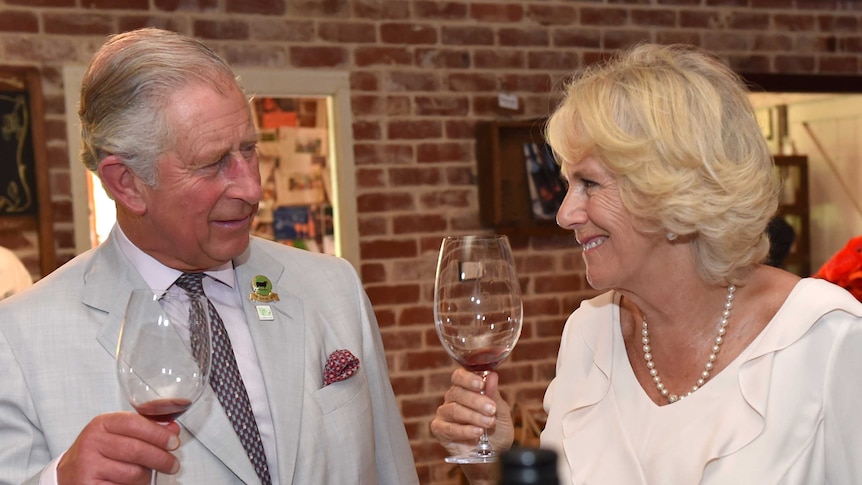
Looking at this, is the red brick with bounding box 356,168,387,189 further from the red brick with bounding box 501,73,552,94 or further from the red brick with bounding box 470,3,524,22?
the red brick with bounding box 470,3,524,22

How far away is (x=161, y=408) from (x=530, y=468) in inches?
30.6

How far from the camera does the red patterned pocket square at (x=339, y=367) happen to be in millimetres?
1888

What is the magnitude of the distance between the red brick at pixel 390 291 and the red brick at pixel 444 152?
1.43 feet

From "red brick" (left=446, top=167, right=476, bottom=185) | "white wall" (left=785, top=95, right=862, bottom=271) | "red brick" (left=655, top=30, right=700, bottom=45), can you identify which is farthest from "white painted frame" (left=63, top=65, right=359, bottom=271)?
"white wall" (left=785, top=95, right=862, bottom=271)

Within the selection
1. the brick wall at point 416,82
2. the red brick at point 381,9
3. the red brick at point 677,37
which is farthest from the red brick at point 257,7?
the red brick at point 677,37

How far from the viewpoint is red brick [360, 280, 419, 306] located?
430cm

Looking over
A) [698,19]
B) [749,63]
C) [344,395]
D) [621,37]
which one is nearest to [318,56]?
[621,37]

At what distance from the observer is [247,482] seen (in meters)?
1.71

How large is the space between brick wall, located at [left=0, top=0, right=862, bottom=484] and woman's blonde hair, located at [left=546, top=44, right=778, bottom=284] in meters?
2.18

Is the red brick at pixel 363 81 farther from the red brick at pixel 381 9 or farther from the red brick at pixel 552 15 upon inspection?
the red brick at pixel 552 15

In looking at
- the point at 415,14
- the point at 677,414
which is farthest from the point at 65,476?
the point at 415,14

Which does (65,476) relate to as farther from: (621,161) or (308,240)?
(308,240)

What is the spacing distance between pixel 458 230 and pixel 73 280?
2.78 m

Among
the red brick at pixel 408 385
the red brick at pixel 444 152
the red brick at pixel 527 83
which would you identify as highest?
the red brick at pixel 527 83
